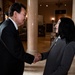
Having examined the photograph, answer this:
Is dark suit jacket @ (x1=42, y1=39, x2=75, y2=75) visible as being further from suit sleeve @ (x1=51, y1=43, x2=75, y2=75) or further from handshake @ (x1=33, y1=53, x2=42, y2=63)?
handshake @ (x1=33, y1=53, x2=42, y2=63)

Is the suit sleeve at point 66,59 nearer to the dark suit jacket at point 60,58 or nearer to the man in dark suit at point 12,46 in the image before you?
the dark suit jacket at point 60,58

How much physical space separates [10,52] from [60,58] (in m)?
0.55

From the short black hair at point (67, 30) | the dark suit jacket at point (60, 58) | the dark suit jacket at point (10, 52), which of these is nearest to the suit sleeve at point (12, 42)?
the dark suit jacket at point (10, 52)

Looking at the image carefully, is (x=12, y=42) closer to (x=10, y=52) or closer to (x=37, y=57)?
(x=10, y=52)

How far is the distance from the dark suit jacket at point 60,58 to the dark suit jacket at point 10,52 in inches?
12.5

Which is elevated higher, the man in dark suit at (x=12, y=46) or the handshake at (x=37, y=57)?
the man in dark suit at (x=12, y=46)

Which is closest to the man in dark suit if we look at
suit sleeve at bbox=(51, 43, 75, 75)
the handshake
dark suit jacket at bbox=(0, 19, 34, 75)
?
dark suit jacket at bbox=(0, 19, 34, 75)

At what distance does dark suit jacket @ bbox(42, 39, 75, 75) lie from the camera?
219cm

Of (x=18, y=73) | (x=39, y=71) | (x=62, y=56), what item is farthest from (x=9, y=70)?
(x=39, y=71)

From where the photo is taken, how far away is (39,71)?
612 centimetres

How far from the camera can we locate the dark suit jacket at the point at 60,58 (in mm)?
2191

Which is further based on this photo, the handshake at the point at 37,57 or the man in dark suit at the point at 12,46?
the handshake at the point at 37,57

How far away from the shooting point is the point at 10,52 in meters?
2.21

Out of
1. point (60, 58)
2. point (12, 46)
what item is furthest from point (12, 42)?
point (60, 58)
